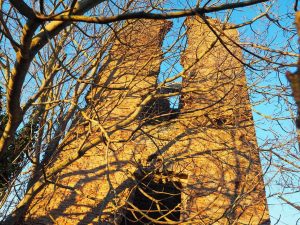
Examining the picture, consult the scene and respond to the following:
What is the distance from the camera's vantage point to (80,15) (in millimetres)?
2576

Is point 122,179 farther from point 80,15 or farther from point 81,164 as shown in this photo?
point 80,15

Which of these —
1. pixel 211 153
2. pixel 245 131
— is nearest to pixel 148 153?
pixel 211 153

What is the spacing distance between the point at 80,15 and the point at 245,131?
5.88m

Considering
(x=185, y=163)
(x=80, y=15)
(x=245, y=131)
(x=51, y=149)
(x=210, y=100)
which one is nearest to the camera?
(x=80, y=15)

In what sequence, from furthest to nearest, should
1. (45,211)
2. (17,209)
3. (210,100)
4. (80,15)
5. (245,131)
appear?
(210,100)
(245,131)
(45,211)
(17,209)
(80,15)

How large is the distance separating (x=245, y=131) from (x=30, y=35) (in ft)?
19.7

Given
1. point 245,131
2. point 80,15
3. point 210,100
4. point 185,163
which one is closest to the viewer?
point 80,15

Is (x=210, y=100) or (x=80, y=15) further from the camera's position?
(x=210, y=100)

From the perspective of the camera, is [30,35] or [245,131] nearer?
[30,35]

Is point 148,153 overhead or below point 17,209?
overhead

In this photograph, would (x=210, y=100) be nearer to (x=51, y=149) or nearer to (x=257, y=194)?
(x=257, y=194)

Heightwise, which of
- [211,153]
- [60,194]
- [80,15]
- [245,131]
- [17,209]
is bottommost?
[17,209]

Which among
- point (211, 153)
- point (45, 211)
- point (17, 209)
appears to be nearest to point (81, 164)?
point (45, 211)

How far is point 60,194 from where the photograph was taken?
6.19 metres
